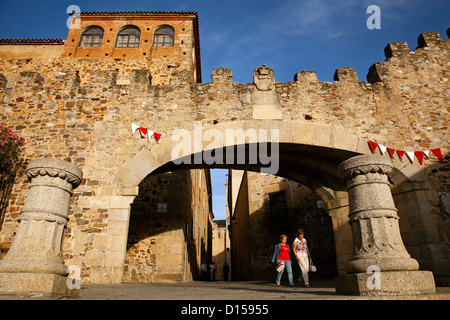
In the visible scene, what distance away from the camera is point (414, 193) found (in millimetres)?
6734

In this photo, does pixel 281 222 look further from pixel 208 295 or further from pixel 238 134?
pixel 208 295

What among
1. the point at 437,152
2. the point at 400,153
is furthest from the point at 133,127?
the point at 437,152

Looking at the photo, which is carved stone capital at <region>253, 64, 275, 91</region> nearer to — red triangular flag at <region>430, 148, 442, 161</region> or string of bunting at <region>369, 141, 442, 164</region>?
string of bunting at <region>369, 141, 442, 164</region>

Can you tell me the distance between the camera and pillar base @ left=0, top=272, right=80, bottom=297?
2818 mm

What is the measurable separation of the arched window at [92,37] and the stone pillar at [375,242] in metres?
16.9

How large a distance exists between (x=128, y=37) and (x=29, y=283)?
656 inches

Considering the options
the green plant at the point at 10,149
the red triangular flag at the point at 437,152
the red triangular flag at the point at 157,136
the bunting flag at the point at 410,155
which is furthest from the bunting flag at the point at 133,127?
the red triangular flag at the point at 437,152

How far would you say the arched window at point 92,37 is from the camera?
17.0 meters

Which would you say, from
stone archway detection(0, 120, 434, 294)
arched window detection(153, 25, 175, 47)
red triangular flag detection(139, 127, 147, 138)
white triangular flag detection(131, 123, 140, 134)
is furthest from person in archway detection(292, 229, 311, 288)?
arched window detection(153, 25, 175, 47)

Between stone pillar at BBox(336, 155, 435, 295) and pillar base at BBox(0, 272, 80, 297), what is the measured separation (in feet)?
9.51

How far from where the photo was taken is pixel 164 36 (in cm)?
1703
